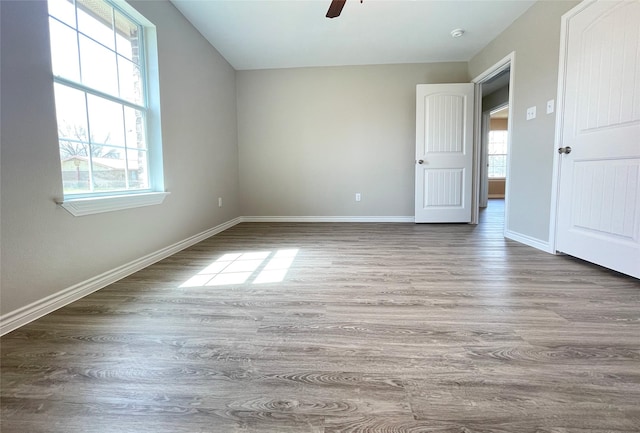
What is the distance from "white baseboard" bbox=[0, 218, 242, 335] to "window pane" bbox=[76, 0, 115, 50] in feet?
5.25

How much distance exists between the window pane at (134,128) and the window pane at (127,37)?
0.43 meters

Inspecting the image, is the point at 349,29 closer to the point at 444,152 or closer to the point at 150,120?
the point at 444,152

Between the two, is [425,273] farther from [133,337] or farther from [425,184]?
[425,184]

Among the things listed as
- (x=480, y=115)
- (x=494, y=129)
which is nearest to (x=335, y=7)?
(x=480, y=115)

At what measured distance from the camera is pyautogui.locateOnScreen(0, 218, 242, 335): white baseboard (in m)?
1.44

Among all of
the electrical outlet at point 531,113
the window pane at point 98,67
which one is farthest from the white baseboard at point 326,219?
the window pane at point 98,67

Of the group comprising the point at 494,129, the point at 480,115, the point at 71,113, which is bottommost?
the point at 71,113

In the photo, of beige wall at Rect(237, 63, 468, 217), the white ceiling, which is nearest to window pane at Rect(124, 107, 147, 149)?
the white ceiling

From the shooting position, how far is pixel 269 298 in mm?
1788

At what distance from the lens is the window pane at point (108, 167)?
207 centimetres

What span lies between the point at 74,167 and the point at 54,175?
9.1 inches

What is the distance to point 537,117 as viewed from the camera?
113 inches

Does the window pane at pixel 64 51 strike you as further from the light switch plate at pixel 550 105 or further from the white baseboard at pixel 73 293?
the light switch plate at pixel 550 105

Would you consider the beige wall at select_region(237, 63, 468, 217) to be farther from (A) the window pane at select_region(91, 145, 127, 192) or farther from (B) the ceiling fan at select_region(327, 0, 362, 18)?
(A) the window pane at select_region(91, 145, 127, 192)
